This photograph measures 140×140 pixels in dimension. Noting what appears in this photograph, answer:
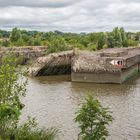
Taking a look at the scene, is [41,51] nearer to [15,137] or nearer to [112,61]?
[112,61]

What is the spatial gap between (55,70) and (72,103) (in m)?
16.5

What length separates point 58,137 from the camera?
738 inches

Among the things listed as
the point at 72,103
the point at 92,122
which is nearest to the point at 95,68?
the point at 72,103

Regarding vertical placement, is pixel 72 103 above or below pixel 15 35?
below

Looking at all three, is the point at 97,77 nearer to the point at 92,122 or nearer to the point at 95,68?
the point at 95,68

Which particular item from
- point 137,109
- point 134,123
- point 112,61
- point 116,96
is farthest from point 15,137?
point 112,61

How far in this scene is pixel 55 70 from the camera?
43750 millimetres

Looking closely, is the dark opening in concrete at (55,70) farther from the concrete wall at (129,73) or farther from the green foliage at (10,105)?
the green foliage at (10,105)

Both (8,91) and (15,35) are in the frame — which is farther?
(15,35)

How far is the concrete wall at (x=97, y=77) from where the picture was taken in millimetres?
36688

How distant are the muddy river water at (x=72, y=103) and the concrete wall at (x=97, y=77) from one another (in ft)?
2.69

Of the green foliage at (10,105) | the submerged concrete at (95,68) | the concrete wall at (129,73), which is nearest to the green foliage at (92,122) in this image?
the green foliage at (10,105)

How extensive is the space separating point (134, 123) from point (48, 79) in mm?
19999

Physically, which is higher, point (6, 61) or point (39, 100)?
point (6, 61)
